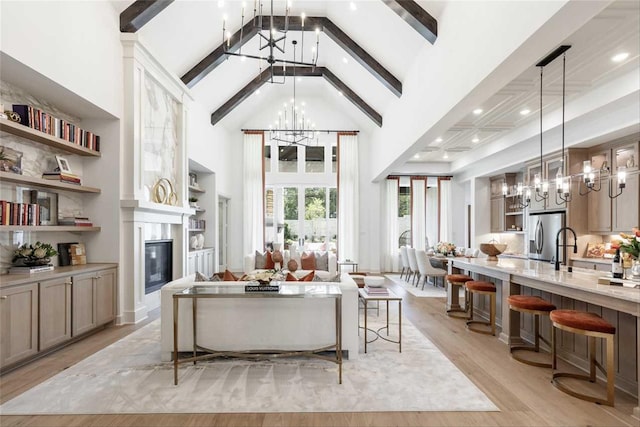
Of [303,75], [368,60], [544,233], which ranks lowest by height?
[544,233]

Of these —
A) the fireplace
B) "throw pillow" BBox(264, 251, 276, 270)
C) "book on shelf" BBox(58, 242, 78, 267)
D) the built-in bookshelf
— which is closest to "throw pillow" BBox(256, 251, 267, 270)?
"throw pillow" BBox(264, 251, 276, 270)

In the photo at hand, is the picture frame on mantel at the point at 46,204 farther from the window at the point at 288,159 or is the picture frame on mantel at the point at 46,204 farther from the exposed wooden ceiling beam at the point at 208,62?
the window at the point at 288,159

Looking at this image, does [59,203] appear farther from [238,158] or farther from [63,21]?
[238,158]

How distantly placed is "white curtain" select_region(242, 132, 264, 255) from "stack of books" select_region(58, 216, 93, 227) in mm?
5263

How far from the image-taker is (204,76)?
6.61m

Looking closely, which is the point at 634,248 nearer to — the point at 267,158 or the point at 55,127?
the point at 55,127

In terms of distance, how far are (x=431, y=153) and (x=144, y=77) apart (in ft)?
21.3

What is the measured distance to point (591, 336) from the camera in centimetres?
263

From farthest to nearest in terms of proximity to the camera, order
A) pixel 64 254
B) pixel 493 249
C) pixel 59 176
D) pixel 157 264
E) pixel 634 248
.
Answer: pixel 157 264 → pixel 493 249 → pixel 64 254 → pixel 59 176 → pixel 634 248

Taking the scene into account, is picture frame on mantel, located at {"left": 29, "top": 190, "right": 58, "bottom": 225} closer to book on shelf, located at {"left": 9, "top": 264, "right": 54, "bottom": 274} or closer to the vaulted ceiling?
book on shelf, located at {"left": 9, "top": 264, "right": 54, "bottom": 274}

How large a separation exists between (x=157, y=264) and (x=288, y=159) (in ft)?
17.6

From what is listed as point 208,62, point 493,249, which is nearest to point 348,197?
A: point 208,62

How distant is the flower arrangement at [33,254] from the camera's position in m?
3.52

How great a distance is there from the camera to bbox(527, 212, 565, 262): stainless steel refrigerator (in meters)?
6.18
